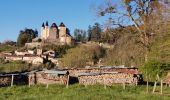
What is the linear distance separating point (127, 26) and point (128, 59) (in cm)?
761

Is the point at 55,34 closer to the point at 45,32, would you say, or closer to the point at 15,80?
the point at 45,32

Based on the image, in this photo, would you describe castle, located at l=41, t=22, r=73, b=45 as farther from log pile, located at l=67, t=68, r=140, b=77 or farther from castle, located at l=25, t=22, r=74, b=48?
log pile, located at l=67, t=68, r=140, b=77

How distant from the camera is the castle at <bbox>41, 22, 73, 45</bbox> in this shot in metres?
160

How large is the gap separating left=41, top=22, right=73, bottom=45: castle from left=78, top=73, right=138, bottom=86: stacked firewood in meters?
120

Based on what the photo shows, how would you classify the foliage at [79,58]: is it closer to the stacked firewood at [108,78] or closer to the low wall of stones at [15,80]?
the stacked firewood at [108,78]

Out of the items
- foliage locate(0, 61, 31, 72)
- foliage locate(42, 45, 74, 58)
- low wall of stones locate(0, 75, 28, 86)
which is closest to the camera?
low wall of stones locate(0, 75, 28, 86)

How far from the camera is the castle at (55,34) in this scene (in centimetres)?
16034

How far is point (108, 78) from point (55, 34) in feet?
431

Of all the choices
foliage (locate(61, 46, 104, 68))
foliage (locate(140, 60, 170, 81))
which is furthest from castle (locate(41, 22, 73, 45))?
foliage (locate(140, 60, 170, 81))

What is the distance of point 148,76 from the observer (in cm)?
3216

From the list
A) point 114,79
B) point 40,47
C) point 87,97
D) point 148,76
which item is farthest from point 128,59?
point 40,47

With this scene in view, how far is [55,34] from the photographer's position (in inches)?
6604

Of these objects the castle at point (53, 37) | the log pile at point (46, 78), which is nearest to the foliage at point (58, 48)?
the castle at point (53, 37)

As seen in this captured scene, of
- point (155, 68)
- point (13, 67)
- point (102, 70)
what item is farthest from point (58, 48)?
point (155, 68)
